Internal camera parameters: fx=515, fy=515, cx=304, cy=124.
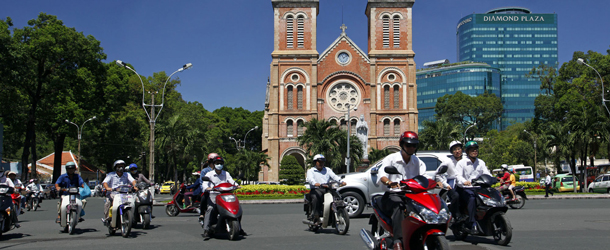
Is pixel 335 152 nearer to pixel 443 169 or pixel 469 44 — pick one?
pixel 443 169

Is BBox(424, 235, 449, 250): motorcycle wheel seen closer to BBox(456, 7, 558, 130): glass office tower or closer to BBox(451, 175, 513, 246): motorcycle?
BBox(451, 175, 513, 246): motorcycle

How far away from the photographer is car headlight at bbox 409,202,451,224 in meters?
5.40

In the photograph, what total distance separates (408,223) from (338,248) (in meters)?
2.75

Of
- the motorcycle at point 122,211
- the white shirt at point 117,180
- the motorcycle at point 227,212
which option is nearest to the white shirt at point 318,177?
the motorcycle at point 227,212

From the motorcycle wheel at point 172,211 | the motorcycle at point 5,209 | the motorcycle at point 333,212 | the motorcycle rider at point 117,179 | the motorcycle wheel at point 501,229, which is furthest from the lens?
the motorcycle wheel at point 172,211

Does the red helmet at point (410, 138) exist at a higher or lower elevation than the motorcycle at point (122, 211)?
higher

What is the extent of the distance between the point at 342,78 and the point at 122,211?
45.5 meters

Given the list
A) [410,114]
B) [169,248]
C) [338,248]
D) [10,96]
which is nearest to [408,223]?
[338,248]

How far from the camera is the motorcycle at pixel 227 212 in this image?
9.16m

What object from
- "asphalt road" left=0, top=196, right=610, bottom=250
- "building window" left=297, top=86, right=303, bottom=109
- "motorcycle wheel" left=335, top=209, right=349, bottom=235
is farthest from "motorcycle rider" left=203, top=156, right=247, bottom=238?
"building window" left=297, top=86, right=303, bottom=109

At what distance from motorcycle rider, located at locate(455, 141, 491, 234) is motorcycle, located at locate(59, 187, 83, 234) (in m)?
7.39

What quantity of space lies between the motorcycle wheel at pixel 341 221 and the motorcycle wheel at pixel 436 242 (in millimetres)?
4145

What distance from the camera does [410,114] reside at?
52.5m

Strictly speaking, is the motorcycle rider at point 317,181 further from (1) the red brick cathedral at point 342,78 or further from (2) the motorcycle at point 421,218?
(1) the red brick cathedral at point 342,78
